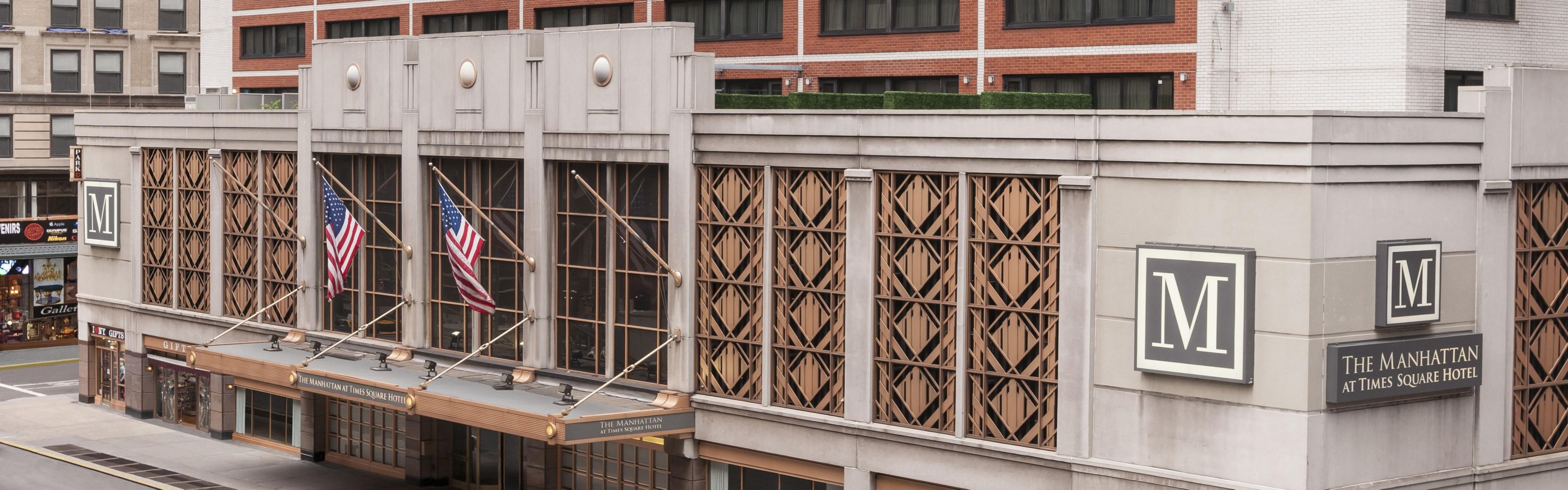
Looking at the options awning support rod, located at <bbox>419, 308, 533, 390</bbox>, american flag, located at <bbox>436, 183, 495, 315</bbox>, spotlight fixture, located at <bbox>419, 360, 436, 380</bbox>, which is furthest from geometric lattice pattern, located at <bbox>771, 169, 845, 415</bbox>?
spotlight fixture, located at <bbox>419, 360, 436, 380</bbox>

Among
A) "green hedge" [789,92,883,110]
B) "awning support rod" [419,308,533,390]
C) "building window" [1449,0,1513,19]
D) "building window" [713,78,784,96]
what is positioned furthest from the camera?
"building window" [713,78,784,96]

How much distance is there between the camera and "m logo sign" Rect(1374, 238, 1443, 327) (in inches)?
1019

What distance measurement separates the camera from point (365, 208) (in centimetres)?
3909

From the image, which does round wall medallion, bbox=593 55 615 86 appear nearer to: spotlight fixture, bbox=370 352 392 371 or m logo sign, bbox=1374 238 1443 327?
spotlight fixture, bbox=370 352 392 371

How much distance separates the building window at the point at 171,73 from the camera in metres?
70.4

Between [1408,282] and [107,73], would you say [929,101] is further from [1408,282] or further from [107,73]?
[107,73]

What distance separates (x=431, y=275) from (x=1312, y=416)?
22360 millimetres

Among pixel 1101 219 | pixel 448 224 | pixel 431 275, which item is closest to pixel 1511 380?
pixel 1101 219

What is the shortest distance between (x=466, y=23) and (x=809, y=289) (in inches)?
889

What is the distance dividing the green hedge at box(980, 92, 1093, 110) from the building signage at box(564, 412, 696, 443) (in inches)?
335

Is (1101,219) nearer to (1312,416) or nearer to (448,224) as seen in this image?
(1312,416)

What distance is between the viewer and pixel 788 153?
32.3 metres

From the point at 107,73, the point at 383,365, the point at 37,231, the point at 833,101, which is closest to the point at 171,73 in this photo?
the point at 107,73

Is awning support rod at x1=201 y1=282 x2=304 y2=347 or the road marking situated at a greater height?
awning support rod at x1=201 y1=282 x2=304 y2=347
